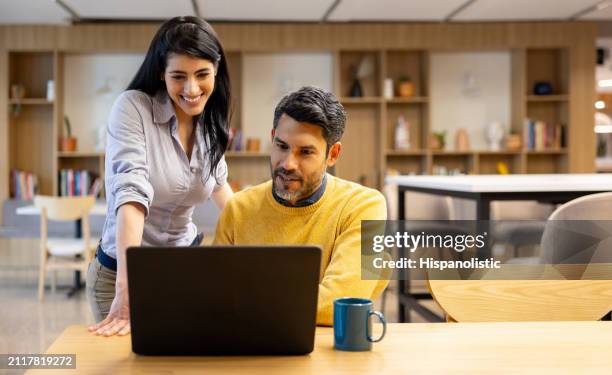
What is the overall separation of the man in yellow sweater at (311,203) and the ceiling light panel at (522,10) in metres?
4.99

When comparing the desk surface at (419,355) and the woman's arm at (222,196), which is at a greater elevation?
the woman's arm at (222,196)

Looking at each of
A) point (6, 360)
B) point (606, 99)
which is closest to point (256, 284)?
point (6, 360)

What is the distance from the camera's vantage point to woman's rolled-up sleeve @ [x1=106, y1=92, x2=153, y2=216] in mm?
1776

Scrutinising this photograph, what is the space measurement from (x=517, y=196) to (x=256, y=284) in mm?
2311

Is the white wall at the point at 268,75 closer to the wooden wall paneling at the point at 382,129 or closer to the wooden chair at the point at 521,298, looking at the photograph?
the wooden wall paneling at the point at 382,129

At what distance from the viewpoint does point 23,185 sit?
23.7 feet

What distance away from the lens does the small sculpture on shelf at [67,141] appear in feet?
23.7

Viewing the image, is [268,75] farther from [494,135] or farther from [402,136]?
[494,135]

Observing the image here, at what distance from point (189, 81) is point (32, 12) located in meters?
5.40

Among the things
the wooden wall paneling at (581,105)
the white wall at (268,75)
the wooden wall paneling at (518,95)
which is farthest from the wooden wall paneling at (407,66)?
the wooden wall paneling at (581,105)

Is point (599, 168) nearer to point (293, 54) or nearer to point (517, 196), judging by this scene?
point (293, 54)

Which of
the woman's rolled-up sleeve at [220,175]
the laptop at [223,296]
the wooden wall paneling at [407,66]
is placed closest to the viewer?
the laptop at [223,296]

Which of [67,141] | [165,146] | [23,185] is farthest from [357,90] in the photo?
[165,146]

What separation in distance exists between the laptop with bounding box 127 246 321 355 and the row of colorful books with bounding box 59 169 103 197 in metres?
6.37
